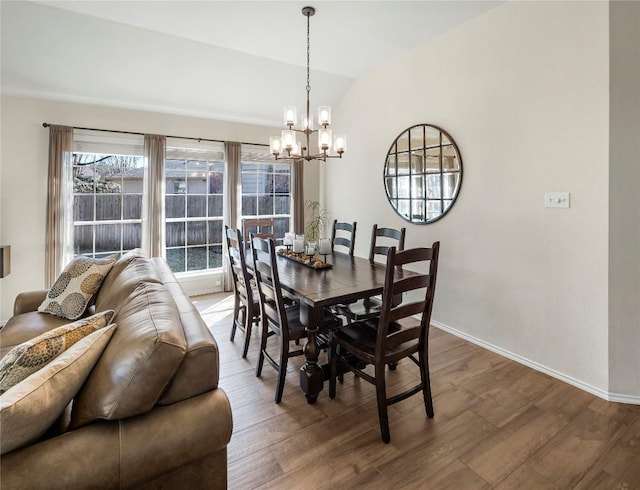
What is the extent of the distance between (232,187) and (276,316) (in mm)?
2994

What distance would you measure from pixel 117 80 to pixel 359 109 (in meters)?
3.02

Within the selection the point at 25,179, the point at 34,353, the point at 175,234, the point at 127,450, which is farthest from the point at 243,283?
the point at 25,179

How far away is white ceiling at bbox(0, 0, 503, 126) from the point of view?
10.1ft

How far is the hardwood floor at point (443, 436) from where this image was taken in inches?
67.4

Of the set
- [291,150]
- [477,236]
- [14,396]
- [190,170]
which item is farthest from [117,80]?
[477,236]

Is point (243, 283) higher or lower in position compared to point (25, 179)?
lower

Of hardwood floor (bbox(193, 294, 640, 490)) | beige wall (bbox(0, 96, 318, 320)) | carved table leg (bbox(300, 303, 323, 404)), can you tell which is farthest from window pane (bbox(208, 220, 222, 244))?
carved table leg (bbox(300, 303, 323, 404))

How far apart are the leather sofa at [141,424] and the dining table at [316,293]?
3.10 ft

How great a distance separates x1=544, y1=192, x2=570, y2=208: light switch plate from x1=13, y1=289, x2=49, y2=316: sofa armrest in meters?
4.12

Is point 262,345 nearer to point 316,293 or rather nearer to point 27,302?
point 316,293

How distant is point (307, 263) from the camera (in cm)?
299

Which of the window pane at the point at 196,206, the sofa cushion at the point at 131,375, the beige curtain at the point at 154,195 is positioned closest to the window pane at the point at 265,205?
the window pane at the point at 196,206

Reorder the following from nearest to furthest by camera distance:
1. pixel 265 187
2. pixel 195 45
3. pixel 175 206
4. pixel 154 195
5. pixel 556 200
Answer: pixel 556 200 < pixel 195 45 < pixel 154 195 < pixel 175 206 < pixel 265 187

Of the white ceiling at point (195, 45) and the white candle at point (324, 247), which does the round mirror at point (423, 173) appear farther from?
the white candle at point (324, 247)
